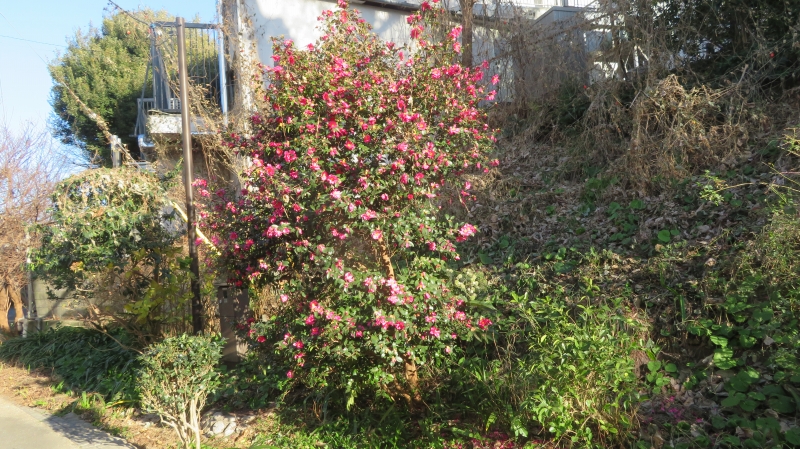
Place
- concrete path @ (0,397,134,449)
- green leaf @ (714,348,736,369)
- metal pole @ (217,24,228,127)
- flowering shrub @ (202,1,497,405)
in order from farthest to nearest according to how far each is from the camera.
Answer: metal pole @ (217,24,228,127), concrete path @ (0,397,134,449), flowering shrub @ (202,1,497,405), green leaf @ (714,348,736,369)

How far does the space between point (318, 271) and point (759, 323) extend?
3.28 metres

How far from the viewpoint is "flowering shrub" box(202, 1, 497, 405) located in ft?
14.5

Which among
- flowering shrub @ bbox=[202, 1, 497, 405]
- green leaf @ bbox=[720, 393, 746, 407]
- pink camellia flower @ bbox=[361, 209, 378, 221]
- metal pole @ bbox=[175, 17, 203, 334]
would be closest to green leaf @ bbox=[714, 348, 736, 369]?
green leaf @ bbox=[720, 393, 746, 407]

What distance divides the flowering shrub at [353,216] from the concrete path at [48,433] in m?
2.13

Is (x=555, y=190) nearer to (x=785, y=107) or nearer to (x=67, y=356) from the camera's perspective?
(x=785, y=107)

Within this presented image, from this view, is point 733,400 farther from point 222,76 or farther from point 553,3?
point 553,3

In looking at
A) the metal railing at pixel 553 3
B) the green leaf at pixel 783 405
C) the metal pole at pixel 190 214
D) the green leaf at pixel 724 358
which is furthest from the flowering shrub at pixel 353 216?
the metal railing at pixel 553 3

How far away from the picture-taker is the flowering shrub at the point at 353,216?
443 centimetres

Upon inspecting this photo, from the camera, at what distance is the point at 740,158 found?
6.79 metres

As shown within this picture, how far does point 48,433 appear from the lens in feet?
20.3

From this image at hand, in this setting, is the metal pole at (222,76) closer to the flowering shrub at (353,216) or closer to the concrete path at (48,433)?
the concrete path at (48,433)

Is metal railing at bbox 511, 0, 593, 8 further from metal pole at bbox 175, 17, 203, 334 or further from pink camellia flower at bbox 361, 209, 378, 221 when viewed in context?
pink camellia flower at bbox 361, 209, 378, 221

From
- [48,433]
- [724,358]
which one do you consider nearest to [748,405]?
[724,358]

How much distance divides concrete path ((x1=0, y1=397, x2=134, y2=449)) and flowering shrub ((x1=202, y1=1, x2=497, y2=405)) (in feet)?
6.99
